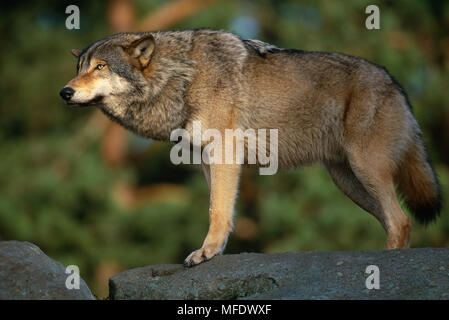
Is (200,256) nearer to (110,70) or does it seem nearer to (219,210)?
(219,210)

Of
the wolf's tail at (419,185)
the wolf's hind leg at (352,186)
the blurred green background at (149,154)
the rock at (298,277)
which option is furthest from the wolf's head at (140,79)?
the blurred green background at (149,154)

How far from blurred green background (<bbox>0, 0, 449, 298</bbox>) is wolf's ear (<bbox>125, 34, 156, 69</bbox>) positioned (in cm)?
777

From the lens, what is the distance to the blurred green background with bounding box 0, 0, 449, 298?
13789 mm

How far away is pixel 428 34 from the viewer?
50.2 ft

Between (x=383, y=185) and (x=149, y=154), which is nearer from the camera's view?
(x=383, y=185)

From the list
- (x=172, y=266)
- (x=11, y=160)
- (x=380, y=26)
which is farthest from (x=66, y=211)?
(x=172, y=266)

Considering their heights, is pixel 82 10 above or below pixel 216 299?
above

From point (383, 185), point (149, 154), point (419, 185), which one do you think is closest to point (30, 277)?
point (383, 185)

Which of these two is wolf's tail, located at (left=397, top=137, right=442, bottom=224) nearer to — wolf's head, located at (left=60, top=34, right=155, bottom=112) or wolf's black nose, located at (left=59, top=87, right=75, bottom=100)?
wolf's head, located at (left=60, top=34, right=155, bottom=112)

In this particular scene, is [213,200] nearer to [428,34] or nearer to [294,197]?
[294,197]

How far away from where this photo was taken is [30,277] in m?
4.37

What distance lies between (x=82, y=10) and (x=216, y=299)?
580 inches

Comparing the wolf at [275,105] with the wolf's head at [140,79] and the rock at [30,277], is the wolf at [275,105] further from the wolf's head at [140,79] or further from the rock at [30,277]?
the rock at [30,277]

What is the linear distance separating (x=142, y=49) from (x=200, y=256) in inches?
74.7
